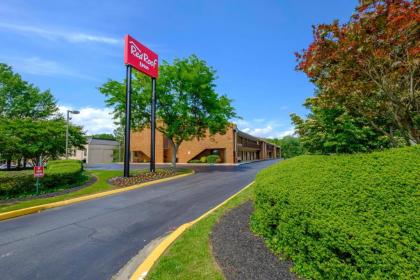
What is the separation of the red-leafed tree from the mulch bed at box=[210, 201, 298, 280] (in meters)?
4.50

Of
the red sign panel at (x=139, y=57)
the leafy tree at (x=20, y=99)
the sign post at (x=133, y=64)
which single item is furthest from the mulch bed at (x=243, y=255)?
the leafy tree at (x=20, y=99)

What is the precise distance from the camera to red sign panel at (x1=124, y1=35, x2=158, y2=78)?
14398mm

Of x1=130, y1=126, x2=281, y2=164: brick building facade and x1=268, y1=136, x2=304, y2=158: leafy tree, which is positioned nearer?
x1=268, y1=136, x2=304, y2=158: leafy tree

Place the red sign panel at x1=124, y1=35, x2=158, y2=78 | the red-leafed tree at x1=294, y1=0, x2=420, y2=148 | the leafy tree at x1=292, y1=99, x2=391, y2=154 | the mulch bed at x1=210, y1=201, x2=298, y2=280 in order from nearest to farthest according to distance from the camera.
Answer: the mulch bed at x1=210, y1=201, x2=298, y2=280
the red-leafed tree at x1=294, y1=0, x2=420, y2=148
the leafy tree at x1=292, y1=99, x2=391, y2=154
the red sign panel at x1=124, y1=35, x2=158, y2=78

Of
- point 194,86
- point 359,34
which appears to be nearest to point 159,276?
point 359,34

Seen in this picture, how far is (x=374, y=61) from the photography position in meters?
→ 5.33

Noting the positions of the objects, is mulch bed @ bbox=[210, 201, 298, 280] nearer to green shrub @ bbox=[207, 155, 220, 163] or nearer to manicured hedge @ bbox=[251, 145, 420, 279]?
manicured hedge @ bbox=[251, 145, 420, 279]

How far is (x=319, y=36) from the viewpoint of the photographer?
5.67m

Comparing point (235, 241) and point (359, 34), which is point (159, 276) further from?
point (359, 34)

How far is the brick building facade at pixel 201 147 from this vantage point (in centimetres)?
3472

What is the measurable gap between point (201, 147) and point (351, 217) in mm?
34235

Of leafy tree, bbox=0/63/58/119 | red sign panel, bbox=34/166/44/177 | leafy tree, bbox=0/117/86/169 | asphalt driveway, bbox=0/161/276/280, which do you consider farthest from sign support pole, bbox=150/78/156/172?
leafy tree, bbox=0/63/58/119

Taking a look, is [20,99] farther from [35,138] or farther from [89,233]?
[89,233]

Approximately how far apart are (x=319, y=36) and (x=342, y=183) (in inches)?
159
